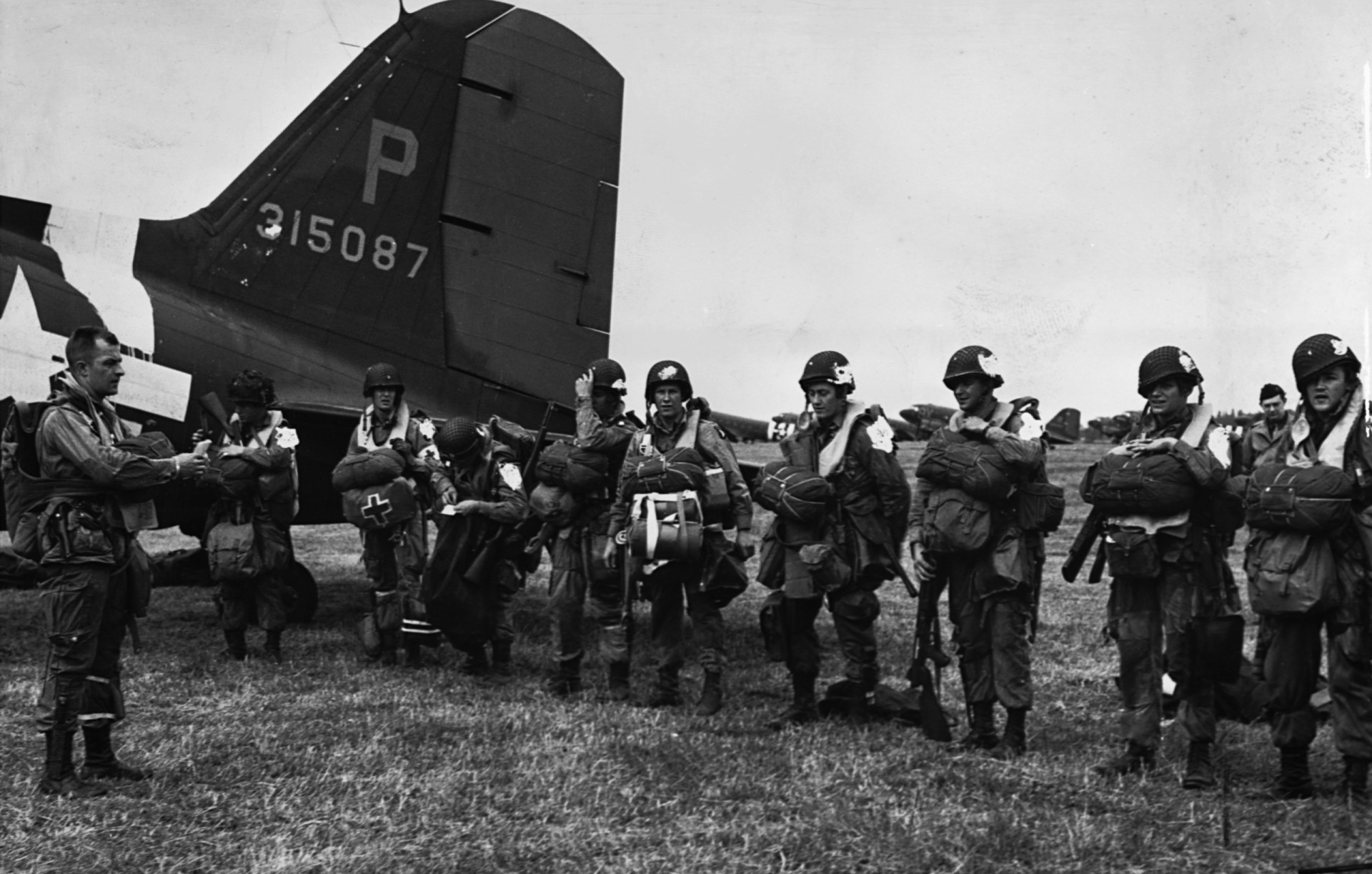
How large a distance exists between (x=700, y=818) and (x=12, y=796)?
10.2 ft

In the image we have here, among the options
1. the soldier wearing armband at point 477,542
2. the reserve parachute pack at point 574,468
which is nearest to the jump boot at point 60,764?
the soldier wearing armband at point 477,542

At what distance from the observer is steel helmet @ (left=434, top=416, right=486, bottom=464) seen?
8359mm

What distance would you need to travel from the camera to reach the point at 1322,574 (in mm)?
5055

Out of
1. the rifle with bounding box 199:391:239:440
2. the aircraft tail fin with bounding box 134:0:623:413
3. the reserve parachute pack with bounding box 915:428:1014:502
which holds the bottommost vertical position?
the reserve parachute pack with bounding box 915:428:1014:502

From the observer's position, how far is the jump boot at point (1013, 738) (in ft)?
20.0

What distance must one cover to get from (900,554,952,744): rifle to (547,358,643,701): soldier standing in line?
2.03 meters

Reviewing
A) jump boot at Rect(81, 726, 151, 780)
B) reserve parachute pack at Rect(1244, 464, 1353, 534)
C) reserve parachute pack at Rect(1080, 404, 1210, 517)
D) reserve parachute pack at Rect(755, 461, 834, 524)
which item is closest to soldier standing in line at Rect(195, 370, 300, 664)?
jump boot at Rect(81, 726, 151, 780)

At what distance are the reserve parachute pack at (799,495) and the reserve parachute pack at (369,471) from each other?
3012mm

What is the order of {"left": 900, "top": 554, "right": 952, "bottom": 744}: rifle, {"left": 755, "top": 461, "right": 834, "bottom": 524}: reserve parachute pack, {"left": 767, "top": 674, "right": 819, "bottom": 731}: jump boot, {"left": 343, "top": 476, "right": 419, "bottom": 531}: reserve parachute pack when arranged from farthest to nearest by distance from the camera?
{"left": 343, "top": 476, "right": 419, "bottom": 531}: reserve parachute pack → {"left": 767, "top": 674, "right": 819, "bottom": 731}: jump boot → {"left": 755, "top": 461, "right": 834, "bottom": 524}: reserve parachute pack → {"left": 900, "top": 554, "right": 952, "bottom": 744}: rifle

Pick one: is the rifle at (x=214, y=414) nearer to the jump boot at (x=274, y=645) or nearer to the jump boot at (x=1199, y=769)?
the jump boot at (x=274, y=645)

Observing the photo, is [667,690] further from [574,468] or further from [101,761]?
[101,761]

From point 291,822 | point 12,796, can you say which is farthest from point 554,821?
point 12,796

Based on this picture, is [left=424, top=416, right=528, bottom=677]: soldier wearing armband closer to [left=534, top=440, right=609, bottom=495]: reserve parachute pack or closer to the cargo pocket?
[left=534, top=440, right=609, bottom=495]: reserve parachute pack

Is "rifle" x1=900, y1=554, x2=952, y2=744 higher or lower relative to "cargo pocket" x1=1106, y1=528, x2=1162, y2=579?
lower
